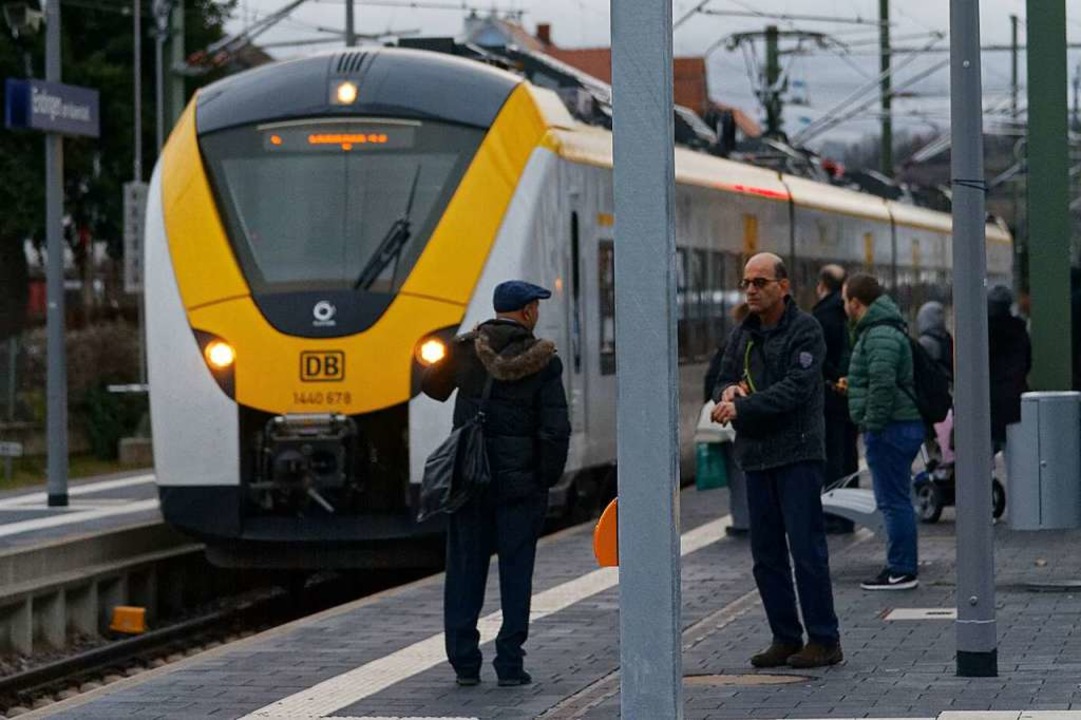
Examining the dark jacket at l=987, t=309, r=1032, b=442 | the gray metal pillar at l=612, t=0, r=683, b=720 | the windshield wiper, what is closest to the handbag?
the gray metal pillar at l=612, t=0, r=683, b=720

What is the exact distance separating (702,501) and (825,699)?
10566 millimetres

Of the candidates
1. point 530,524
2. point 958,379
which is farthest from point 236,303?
point 958,379

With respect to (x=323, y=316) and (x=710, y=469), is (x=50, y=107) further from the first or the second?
(x=710, y=469)

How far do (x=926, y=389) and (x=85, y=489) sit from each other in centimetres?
1107

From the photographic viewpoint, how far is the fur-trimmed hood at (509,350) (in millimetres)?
9641

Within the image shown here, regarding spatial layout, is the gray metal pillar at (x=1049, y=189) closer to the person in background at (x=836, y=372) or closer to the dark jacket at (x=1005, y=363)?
the dark jacket at (x=1005, y=363)

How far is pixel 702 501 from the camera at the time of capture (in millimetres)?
19609

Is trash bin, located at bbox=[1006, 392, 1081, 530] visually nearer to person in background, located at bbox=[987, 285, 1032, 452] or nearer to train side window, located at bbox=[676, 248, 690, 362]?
person in background, located at bbox=[987, 285, 1032, 452]

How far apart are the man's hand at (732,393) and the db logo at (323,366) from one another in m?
4.47

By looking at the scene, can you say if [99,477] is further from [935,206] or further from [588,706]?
[935,206]

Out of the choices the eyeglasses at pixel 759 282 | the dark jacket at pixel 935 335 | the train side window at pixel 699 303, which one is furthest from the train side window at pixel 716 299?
the eyeglasses at pixel 759 282

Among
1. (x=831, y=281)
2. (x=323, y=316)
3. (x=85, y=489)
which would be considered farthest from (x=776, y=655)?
(x=85, y=489)

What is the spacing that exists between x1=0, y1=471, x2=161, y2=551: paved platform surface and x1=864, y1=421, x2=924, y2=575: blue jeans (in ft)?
18.7

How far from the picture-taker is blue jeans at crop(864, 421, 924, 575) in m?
12.8
